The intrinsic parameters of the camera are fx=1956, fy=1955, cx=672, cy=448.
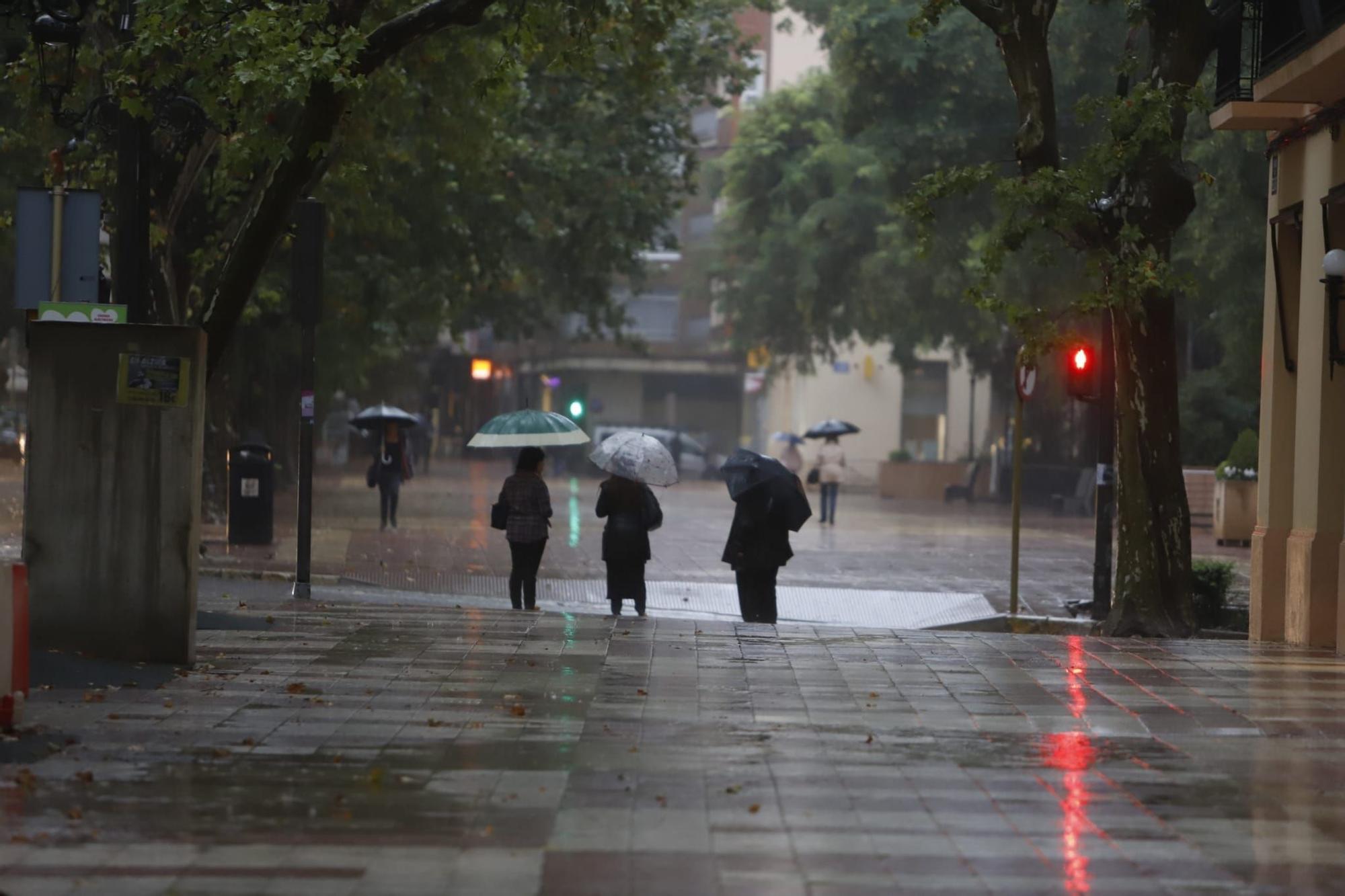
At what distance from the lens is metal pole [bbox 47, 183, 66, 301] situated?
12.5 m

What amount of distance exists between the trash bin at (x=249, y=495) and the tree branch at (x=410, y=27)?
31.4 ft

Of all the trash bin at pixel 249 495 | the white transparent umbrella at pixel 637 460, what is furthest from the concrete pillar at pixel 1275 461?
the trash bin at pixel 249 495

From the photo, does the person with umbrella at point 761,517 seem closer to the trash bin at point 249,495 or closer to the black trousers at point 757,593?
the black trousers at point 757,593

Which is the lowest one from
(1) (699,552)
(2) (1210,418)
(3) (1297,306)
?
(1) (699,552)

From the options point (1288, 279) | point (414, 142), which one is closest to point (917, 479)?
point (414, 142)

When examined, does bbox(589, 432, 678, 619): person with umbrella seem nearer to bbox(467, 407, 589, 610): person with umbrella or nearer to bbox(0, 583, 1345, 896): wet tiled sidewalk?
bbox(467, 407, 589, 610): person with umbrella

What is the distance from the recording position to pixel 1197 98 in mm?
14539

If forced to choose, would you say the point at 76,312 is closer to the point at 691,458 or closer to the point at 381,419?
the point at 381,419

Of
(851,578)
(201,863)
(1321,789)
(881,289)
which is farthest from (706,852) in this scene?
(881,289)

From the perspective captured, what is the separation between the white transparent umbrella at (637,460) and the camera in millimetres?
15375

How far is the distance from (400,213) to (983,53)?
1360cm

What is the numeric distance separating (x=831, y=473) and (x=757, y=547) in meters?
18.1

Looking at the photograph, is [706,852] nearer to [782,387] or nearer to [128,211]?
[128,211]

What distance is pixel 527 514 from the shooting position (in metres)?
15.6
